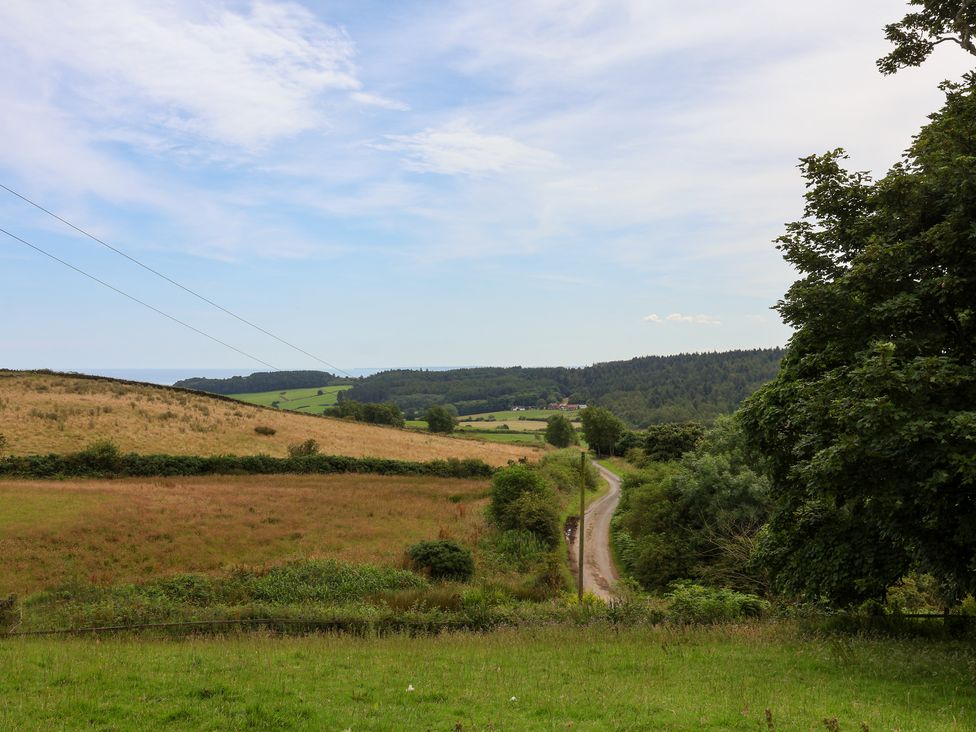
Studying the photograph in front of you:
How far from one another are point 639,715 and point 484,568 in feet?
81.6

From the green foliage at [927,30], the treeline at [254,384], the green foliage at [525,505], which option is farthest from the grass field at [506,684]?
the treeline at [254,384]

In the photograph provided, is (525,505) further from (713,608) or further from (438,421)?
(438,421)

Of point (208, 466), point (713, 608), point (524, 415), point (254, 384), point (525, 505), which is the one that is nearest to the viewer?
point (713, 608)

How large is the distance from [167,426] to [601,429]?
69774mm

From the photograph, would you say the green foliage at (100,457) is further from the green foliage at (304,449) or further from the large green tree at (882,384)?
the large green tree at (882,384)

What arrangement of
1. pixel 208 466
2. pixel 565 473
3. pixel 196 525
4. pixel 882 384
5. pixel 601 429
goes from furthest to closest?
1. pixel 601 429
2. pixel 565 473
3. pixel 208 466
4. pixel 196 525
5. pixel 882 384

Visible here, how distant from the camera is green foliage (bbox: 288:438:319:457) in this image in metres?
55.6

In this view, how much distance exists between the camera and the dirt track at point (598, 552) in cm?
3444

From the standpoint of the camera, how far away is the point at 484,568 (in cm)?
3312

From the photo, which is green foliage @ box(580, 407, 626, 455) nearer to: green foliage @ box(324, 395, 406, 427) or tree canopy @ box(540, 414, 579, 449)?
tree canopy @ box(540, 414, 579, 449)

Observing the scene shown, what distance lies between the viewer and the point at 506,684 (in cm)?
1097

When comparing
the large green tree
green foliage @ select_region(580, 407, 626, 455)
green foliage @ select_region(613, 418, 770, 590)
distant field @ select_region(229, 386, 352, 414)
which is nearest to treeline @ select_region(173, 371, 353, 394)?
distant field @ select_region(229, 386, 352, 414)

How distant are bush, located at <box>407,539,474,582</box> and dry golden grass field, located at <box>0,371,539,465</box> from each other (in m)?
29.6

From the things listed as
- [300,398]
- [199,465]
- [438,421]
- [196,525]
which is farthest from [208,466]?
[300,398]
